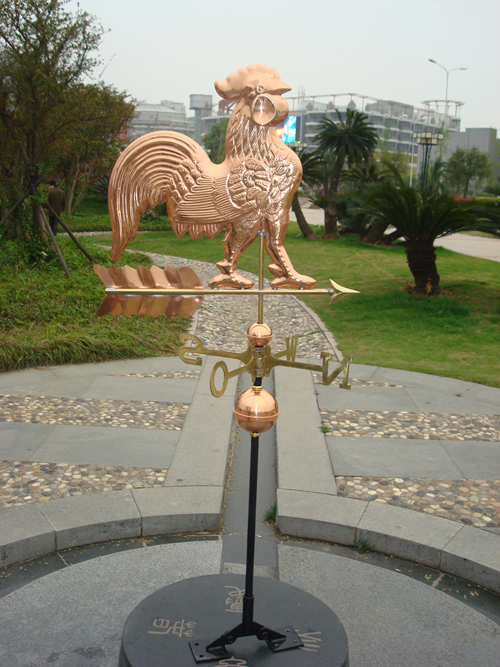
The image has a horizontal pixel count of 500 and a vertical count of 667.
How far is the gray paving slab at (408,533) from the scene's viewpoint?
369 cm

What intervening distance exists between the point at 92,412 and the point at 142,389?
0.84 metres

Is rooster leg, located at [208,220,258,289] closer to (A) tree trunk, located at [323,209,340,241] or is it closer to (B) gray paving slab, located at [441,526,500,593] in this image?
(B) gray paving slab, located at [441,526,500,593]

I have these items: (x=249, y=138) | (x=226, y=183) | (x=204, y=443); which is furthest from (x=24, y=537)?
(x=249, y=138)

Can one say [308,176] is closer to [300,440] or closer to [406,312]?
[406,312]

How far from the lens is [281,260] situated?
2.72m

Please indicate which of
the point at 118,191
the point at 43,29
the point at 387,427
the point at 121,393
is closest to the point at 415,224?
the point at 387,427

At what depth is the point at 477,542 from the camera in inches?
146

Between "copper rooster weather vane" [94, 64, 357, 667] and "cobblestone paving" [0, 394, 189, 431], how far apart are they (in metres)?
3.05

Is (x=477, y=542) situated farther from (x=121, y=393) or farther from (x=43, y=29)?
(x=43, y=29)

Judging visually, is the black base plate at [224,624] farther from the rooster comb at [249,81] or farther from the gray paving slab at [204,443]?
the rooster comb at [249,81]

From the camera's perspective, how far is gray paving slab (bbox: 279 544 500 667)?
2863 mm

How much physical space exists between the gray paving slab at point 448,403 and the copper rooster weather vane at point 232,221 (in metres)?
3.93

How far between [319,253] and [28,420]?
1288 centimetres

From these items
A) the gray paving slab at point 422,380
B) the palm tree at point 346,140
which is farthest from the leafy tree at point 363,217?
the gray paving slab at point 422,380
